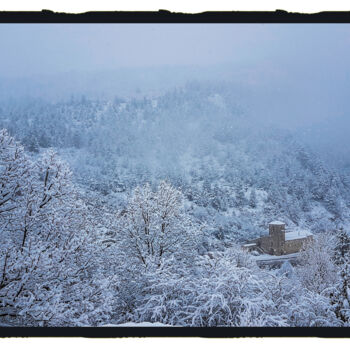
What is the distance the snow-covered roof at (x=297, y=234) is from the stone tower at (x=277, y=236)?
1.20ft

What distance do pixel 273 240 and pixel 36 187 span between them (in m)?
21.6

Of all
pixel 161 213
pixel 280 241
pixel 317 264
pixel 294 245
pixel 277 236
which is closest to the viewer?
pixel 161 213

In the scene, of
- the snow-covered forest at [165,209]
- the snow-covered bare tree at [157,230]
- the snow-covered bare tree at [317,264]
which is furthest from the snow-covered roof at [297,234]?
the snow-covered bare tree at [157,230]

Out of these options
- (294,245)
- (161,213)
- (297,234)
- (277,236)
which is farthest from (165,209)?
(277,236)

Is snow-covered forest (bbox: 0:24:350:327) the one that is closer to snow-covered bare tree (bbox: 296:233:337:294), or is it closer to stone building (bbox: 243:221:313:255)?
snow-covered bare tree (bbox: 296:233:337:294)

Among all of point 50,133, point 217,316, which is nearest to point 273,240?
point 50,133

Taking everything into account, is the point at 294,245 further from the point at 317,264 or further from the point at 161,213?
the point at 161,213

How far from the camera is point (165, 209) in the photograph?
30.4 feet

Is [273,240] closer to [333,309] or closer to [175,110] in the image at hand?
[175,110]

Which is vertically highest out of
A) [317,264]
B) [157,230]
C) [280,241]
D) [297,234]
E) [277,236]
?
[157,230]

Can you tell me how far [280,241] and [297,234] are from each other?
1329 millimetres

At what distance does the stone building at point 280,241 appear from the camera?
2139 cm

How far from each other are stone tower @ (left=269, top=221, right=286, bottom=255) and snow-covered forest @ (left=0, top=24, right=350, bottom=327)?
1298mm

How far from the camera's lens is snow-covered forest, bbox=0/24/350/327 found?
20.9ft
